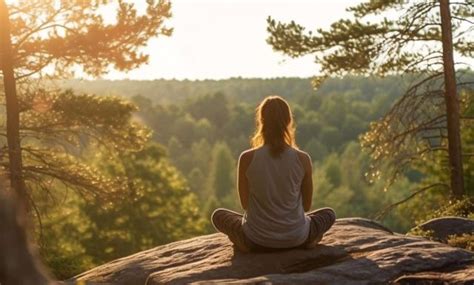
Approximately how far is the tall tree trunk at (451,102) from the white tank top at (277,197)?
10529 mm

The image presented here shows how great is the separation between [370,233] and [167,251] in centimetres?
214

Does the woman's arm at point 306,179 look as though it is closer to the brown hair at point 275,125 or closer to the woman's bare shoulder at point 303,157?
the woman's bare shoulder at point 303,157

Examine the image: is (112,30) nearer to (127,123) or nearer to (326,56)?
(127,123)

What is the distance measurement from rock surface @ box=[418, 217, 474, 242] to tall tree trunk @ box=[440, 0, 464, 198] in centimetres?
795

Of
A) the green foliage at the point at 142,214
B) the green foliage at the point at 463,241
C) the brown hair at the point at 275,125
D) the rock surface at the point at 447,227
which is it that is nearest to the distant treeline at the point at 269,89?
the green foliage at the point at 142,214

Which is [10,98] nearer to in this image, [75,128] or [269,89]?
[75,128]

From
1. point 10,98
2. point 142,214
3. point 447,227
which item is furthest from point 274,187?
point 142,214

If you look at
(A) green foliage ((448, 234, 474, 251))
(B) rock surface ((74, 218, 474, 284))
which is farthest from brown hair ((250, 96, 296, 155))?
(A) green foliage ((448, 234, 474, 251))

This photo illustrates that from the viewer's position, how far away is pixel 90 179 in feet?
54.4

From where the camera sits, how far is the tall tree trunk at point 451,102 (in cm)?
1664

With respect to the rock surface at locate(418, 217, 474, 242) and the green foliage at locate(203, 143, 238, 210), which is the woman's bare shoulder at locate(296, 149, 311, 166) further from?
the green foliage at locate(203, 143, 238, 210)

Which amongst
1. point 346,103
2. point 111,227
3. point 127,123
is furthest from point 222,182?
point 127,123

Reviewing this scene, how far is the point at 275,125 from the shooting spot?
22.7 ft

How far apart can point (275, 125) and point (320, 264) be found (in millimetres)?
1295
